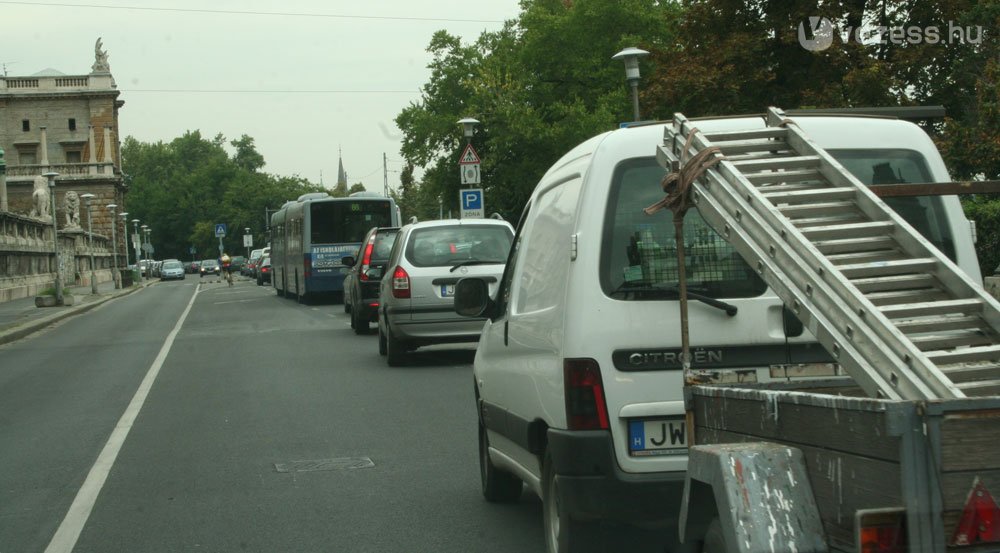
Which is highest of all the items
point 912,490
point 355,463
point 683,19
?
point 683,19

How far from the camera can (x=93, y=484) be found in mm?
8352

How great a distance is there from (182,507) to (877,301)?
5.21 metres

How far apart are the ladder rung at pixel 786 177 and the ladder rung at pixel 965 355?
1.03 metres

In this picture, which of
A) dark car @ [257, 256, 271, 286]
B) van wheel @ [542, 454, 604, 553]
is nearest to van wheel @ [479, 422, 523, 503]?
van wheel @ [542, 454, 604, 553]

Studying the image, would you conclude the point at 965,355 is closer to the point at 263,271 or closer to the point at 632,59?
the point at 632,59

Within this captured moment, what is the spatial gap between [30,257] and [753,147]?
53.9 m

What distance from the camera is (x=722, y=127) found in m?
5.10

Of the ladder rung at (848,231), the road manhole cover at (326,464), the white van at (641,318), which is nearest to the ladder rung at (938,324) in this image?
the ladder rung at (848,231)

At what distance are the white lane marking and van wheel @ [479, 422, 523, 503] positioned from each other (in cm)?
221

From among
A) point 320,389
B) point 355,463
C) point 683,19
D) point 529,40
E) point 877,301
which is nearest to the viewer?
point 877,301

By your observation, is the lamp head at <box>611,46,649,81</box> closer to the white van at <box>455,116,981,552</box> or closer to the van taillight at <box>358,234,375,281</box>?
the van taillight at <box>358,234,375,281</box>

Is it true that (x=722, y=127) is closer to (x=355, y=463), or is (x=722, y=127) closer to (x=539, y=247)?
(x=539, y=247)

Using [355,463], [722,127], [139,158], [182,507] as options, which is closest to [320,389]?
[355,463]

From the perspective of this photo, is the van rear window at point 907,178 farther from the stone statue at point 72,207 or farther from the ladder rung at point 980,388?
the stone statue at point 72,207
